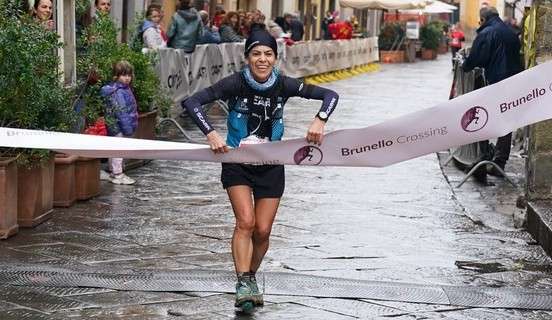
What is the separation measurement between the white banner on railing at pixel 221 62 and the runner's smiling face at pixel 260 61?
9414 mm

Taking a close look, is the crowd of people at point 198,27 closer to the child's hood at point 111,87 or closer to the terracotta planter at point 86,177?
the child's hood at point 111,87

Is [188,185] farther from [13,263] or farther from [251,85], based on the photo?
[251,85]

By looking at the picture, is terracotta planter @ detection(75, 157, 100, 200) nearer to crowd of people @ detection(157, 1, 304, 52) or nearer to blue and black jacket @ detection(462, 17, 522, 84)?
crowd of people @ detection(157, 1, 304, 52)

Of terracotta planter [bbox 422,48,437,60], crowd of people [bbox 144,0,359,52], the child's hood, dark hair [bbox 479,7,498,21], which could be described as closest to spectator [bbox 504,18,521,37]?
dark hair [bbox 479,7,498,21]

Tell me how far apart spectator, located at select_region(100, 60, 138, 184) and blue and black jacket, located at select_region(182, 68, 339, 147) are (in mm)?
4555

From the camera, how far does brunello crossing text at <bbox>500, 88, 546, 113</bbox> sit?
24.6 ft

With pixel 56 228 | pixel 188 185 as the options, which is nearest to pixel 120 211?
pixel 56 228

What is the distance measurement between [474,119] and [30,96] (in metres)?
3.49

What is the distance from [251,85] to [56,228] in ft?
9.88

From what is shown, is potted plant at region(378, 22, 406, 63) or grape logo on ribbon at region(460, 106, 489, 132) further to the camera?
potted plant at region(378, 22, 406, 63)

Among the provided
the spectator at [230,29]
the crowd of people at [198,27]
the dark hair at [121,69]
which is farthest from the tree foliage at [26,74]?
the spectator at [230,29]

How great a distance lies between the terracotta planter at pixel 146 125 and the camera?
43.7 feet

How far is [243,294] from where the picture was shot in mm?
7012

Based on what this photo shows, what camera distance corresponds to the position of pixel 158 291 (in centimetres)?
751
